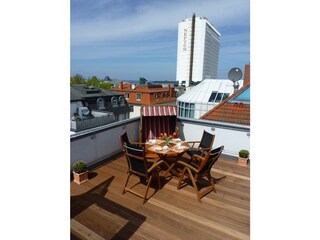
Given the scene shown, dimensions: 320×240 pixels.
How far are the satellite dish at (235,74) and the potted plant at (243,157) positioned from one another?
25.7 feet

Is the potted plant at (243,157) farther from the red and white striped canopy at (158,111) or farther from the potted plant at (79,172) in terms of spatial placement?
the potted plant at (79,172)

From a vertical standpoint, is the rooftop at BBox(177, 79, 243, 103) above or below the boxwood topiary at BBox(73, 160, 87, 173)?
above

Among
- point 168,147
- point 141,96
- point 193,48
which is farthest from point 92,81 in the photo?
point 168,147

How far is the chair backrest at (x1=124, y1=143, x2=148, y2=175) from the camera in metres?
3.15

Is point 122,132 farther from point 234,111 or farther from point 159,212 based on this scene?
point 234,111

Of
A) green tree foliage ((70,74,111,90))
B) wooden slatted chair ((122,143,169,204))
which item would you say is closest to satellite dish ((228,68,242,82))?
wooden slatted chair ((122,143,169,204))

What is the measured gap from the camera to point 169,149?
3879mm

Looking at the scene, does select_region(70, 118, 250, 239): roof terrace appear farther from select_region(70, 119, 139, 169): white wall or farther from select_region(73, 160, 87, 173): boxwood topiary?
select_region(73, 160, 87, 173): boxwood topiary

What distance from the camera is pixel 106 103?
74.0ft

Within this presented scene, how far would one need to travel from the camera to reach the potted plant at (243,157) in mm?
4656

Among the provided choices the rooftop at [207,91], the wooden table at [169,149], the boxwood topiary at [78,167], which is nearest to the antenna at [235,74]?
the rooftop at [207,91]
